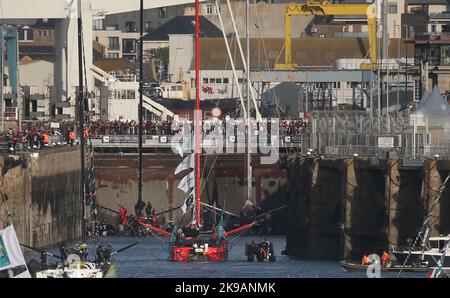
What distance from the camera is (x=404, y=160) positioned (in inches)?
2473

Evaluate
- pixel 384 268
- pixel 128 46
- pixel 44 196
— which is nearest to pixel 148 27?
pixel 128 46

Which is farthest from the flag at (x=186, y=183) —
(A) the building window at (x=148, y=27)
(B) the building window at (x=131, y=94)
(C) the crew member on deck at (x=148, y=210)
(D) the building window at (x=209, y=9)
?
(A) the building window at (x=148, y=27)

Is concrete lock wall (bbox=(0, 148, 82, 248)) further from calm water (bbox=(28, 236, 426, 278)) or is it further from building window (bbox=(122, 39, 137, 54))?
building window (bbox=(122, 39, 137, 54))

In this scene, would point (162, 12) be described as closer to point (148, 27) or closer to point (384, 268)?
point (148, 27)

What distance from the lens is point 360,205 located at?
6494 centimetres

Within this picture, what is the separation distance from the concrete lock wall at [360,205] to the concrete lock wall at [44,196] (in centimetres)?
815

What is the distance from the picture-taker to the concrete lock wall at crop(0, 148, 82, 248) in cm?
6931

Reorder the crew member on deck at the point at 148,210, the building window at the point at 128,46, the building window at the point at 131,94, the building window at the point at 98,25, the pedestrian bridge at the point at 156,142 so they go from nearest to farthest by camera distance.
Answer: the crew member on deck at the point at 148,210 → the pedestrian bridge at the point at 156,142 → the building window at the point at 131,94 → the building window at the point at 128,46 → the building window at the point at 98,25

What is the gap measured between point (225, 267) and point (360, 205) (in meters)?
5.24

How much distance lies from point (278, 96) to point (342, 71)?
7.25 m

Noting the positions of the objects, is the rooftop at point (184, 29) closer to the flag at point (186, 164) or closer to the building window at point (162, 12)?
the building window at point (162, 12)

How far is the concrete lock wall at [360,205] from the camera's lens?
60.3 metres

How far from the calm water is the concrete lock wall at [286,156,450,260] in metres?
1.07
